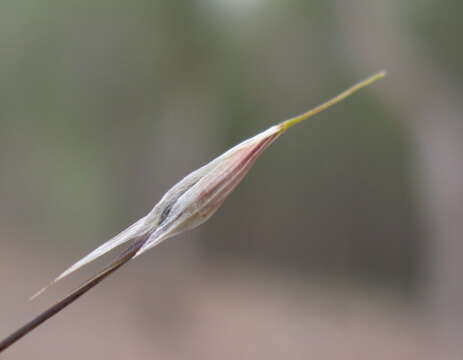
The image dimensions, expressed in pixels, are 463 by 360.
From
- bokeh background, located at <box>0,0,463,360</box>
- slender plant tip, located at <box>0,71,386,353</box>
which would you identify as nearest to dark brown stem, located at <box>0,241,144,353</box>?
slender plant tip, located at <box>0,71,386,353</box>

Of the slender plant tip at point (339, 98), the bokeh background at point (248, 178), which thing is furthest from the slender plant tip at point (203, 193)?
the bokeh background at point (248, 178)

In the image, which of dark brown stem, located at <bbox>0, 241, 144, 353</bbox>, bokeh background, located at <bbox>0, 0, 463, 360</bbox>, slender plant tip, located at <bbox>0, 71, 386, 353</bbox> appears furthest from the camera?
bokeh background, located at <bbox>0, 0, 463, 360</bbox>

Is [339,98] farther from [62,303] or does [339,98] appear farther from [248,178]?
[248,178]

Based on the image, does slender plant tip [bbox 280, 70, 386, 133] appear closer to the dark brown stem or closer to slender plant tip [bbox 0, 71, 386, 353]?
slender plant tip [bbox 0, 71, 386, 353]

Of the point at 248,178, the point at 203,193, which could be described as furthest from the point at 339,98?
the point at 248,178

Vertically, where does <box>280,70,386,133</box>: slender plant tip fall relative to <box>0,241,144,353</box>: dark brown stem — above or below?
above

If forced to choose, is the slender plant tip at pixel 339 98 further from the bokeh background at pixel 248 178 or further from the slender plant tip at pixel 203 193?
the bokeh background at pixel 248 178
